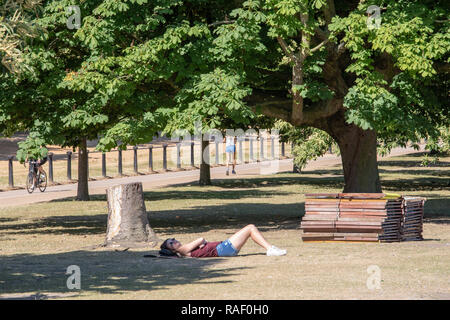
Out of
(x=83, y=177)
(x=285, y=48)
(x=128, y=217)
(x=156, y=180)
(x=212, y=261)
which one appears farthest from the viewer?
(x=156, y=180)

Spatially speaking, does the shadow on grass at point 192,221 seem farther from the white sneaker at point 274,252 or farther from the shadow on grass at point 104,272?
the white sneaker at point 274,252

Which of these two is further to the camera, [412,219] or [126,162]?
[126,162]

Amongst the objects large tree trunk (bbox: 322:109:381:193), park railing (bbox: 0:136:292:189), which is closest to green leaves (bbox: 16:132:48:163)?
large tree trunk (bbox: 322:109:381:193)

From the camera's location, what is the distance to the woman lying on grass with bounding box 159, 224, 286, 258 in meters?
14.3

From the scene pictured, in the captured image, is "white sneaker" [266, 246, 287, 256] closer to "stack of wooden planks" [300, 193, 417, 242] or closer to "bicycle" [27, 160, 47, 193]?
"stack of wooden planks" [300, 193, 417, 242]

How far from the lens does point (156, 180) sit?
37.1 metres

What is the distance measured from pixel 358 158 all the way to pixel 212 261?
9326 millimetres

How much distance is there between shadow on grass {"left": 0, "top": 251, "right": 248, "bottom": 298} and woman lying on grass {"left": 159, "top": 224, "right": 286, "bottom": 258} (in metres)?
0.15

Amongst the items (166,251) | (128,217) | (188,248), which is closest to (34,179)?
(128,217)

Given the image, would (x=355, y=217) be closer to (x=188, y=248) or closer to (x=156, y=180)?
(x=188, y=248)

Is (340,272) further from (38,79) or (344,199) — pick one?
(38,79)

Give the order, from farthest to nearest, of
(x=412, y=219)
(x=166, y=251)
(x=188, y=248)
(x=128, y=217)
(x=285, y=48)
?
(x=285, y=48)
(x=128, y=217)
(x=412, y=219)
(x=166, y=251)
(x=188, y=248)
